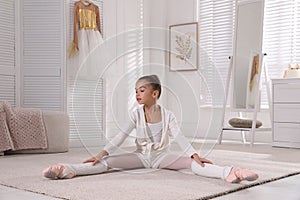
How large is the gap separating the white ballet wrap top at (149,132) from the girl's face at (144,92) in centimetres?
6

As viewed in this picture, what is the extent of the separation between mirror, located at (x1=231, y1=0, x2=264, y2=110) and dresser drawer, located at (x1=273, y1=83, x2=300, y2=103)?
0.19m

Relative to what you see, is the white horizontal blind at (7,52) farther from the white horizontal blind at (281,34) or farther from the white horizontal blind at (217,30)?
the white horizontal blind at (281,34)

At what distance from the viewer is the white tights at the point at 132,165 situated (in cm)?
199

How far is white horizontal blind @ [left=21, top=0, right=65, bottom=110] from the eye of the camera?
162 inches

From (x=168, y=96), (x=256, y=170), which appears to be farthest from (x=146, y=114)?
(x=256, y=170)

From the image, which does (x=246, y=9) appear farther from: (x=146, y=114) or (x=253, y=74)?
(x=146, y=114)

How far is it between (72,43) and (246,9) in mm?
1848

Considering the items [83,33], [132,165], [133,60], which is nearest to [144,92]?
[133,60]

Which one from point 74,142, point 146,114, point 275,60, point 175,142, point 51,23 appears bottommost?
point 74,142

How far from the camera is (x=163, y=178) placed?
79.4 inches

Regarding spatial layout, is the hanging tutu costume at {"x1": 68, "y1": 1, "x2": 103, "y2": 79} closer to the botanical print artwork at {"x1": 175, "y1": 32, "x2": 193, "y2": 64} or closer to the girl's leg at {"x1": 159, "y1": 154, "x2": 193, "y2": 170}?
the botanical print artwork at {"x1": 175, "y1": 32, "x2": 193, "y2": 64}

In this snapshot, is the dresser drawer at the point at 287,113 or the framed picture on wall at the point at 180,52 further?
the dresser drawer at the point at 287,113

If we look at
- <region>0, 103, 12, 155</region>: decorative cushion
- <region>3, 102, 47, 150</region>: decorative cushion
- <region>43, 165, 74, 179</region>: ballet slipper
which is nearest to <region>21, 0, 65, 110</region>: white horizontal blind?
<region>3, 102, 47, 150</region>: decorative cushion

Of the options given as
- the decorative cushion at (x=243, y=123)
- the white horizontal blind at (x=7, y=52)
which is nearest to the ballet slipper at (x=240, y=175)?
the decorative cushion at (x=243, y=123)
